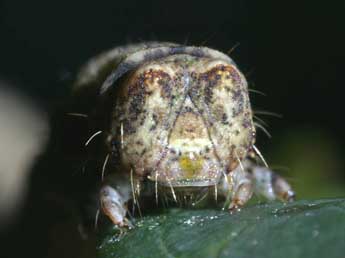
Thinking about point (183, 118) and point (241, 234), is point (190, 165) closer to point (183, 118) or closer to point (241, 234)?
point (183, 118)

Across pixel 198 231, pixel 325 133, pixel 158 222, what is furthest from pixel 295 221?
pixel 325 133

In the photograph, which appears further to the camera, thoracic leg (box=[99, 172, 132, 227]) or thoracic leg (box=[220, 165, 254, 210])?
thoracic leg (box=[99, 172, 132, 227])

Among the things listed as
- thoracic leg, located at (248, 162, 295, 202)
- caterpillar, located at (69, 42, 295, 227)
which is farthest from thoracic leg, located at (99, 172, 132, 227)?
thoracic leg, located at (248, 162, 295, 202)

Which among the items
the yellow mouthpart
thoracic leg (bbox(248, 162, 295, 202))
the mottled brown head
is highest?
the mottled brown head

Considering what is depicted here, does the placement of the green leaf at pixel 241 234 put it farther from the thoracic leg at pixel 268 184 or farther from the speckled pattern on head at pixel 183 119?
the thoracic leg at pixel 268 184

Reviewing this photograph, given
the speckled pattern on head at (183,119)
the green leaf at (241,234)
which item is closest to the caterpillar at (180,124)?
the speckled pattern on head at (183,119)

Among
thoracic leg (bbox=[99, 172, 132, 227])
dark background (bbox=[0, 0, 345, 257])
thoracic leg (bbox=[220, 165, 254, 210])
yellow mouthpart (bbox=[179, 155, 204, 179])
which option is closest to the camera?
yellow mouthpart (bbox=[179, 155, 204, 179])

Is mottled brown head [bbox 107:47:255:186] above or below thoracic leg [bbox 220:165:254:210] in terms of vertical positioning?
above

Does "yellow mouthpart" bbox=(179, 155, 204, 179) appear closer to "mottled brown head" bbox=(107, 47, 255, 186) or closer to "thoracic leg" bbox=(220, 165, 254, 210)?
"mottled brown head" bbox=(107, 47, 255, 186)
